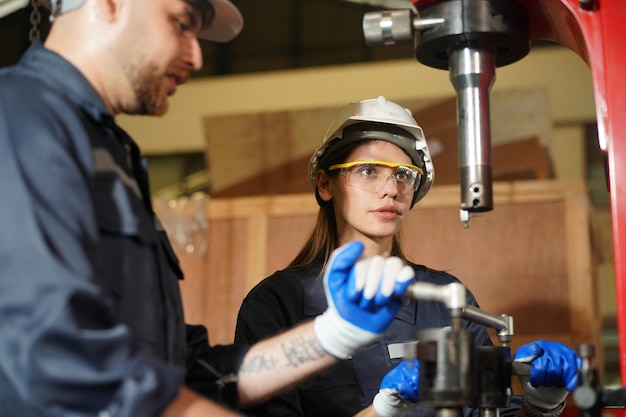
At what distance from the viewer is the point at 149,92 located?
1.66 metres

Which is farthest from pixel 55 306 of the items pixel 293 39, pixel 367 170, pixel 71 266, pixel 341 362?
pixel 293 39

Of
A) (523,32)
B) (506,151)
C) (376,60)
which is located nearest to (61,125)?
(523,32)

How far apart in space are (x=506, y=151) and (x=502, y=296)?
2.51 feet

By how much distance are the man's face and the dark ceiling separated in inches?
194

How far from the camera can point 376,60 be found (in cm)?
652

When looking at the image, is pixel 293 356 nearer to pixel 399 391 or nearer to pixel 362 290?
pixel 362 290

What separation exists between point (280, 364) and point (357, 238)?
2.81 ft

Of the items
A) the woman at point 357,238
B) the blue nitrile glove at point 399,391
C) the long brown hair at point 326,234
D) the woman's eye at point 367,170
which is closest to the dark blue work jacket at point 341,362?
the woman at point 357,238

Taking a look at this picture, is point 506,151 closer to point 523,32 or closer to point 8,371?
point 523,32

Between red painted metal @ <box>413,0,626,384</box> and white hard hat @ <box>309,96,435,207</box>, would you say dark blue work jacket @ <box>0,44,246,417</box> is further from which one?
white hard hat @ <box>309,96,435,207</box>

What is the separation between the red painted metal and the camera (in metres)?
1.73

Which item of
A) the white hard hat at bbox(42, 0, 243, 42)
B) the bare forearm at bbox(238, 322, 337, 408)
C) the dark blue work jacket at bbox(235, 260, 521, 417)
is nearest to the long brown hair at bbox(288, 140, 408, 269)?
the dark blue work jacket at bbox(235, 260, 521, 417)

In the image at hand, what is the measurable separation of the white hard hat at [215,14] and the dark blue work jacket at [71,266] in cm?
11

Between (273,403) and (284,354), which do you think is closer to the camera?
(284,354)
